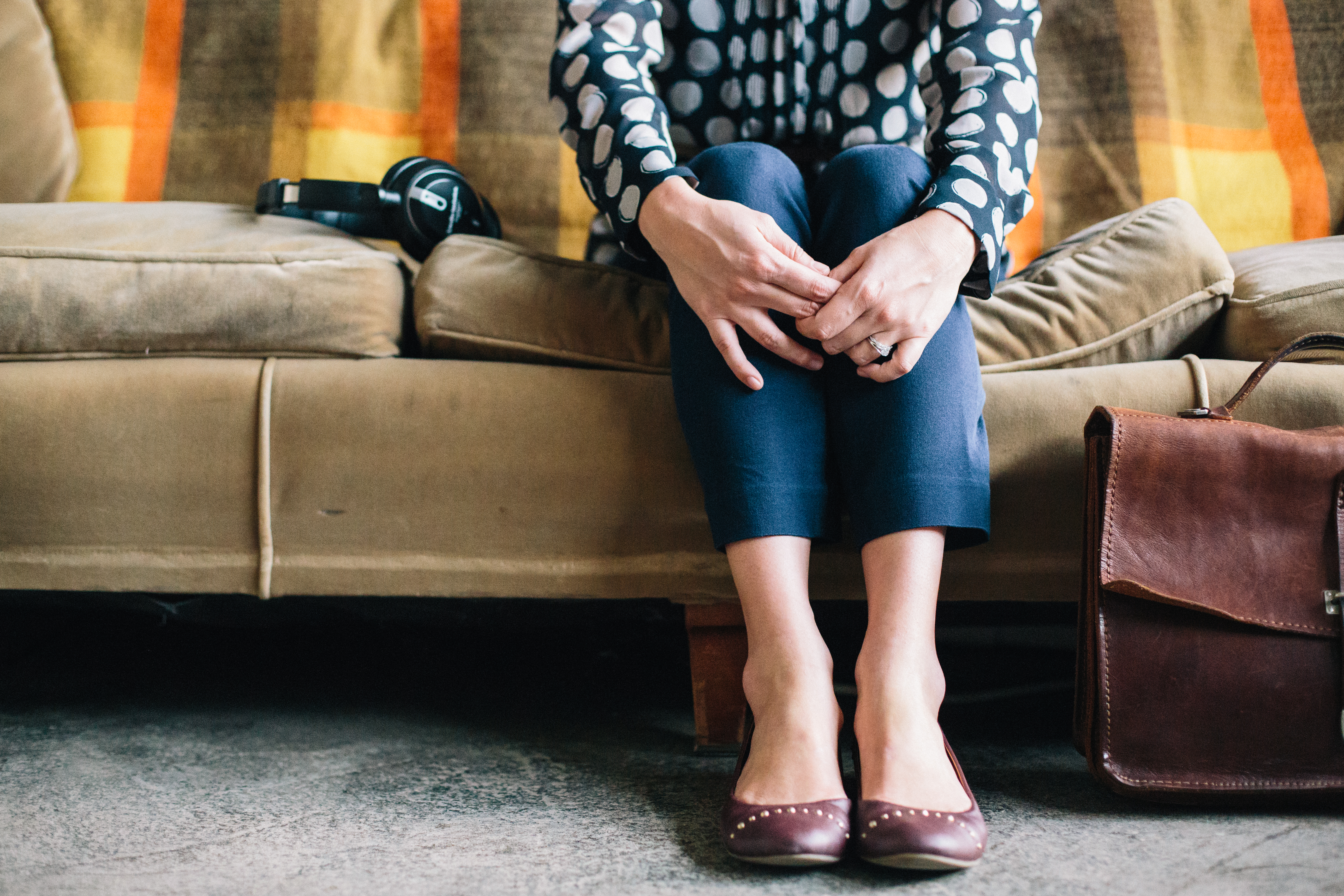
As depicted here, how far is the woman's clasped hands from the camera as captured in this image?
574 mm

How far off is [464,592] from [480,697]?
0.17m

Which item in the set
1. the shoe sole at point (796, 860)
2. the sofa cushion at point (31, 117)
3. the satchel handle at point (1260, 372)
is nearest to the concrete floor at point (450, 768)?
the shoe sole at point (796, 860)

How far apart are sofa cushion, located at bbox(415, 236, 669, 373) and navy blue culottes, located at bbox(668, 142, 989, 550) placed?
88 millimetres

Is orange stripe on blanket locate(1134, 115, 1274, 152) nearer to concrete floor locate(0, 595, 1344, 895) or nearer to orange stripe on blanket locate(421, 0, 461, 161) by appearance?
concrete floor locate(0, 595, 1344, 895)

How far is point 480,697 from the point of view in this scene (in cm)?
81

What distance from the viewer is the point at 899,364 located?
1.90 ft

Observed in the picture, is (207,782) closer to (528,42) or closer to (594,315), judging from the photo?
(594,315)

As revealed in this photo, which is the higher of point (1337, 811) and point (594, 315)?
point (594, 315)

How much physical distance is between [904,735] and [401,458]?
0.43 metres

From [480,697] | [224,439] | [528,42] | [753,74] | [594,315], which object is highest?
[528,42]

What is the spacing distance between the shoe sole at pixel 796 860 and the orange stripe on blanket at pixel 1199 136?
1135mm

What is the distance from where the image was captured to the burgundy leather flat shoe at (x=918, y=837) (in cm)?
47

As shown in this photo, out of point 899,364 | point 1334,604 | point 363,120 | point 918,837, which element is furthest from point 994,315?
point 363,120

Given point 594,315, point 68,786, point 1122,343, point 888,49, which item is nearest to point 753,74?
point 888,49
